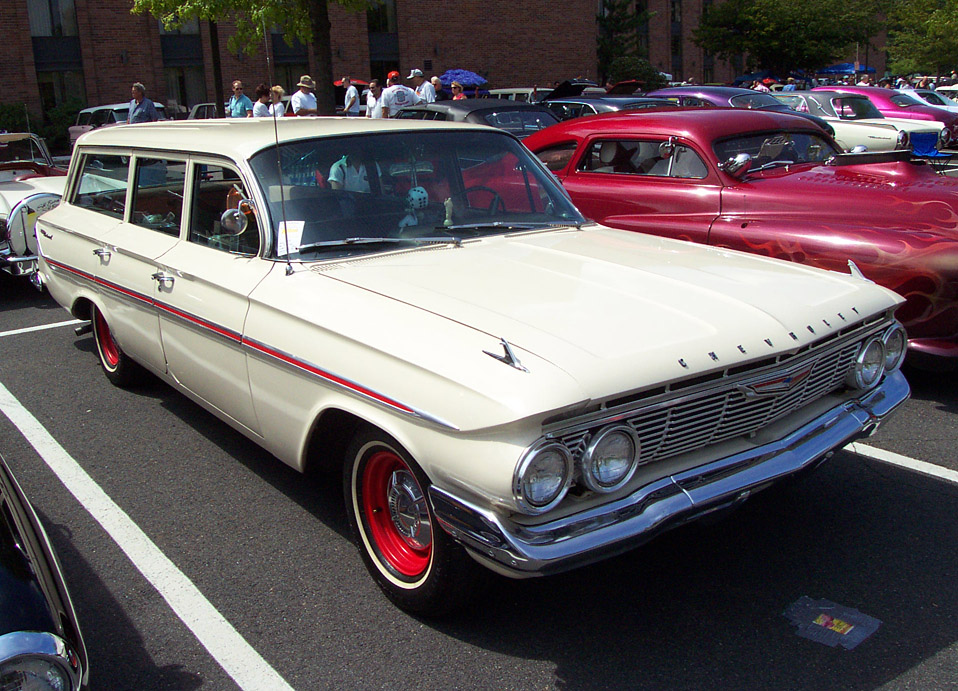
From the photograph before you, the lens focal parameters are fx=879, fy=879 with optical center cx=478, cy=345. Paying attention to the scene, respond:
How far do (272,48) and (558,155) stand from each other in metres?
26.7

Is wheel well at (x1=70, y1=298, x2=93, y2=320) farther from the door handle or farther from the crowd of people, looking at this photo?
the crowd of people

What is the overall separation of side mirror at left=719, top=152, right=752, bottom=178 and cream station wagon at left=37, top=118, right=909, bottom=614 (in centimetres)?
197

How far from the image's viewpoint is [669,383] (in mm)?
2646

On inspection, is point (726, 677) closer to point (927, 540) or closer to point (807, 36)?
point (927, 540)

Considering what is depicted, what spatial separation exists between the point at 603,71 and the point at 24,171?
35731 millimetres

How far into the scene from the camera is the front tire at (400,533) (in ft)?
9.29

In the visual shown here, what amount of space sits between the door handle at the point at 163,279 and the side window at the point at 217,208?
0.68ft

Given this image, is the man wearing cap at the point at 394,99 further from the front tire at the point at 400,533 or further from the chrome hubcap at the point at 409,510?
the chrome hubcap at the point at 409,510

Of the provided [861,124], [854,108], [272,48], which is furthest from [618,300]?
[272,48]

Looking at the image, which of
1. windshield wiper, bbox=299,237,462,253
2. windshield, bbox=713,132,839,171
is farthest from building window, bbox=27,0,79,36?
windshield wiper, bbox=299,237,462,253

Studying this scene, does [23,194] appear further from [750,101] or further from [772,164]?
[750,101]

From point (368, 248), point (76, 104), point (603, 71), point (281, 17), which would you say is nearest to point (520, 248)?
point (368, 248)

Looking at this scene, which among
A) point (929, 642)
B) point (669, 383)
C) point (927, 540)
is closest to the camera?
point (669, 383)

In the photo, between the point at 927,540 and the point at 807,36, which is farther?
the point at 807,36
